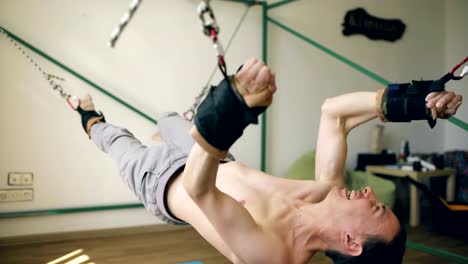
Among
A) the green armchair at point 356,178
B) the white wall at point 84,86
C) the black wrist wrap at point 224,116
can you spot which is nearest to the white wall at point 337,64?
the green armchair at point 356,178

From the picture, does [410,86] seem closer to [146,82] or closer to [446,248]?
[446,248]

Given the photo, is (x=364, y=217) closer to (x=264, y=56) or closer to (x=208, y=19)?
(x=208, y=19)

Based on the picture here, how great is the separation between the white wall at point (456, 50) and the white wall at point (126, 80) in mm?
1290

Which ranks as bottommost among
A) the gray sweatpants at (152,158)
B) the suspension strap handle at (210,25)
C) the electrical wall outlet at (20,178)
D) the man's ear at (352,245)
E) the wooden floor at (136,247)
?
the wooden floor at (136,247)

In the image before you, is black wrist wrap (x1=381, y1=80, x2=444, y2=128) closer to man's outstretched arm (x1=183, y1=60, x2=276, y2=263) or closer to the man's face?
the man's face

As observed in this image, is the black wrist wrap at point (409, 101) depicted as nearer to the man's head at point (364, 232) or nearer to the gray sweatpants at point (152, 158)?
the man's head at point (364, 232)

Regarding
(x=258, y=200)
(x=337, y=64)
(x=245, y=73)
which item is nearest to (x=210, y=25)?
(x=245, y=73)

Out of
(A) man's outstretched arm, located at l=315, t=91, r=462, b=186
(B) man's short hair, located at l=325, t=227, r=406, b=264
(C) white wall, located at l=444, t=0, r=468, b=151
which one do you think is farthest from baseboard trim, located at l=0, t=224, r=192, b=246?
(C) white wall, located at l=444, t=0, r=468, b=151

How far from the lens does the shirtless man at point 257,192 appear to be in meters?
0.89

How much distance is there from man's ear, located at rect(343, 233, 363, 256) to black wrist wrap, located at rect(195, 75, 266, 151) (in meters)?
0.76

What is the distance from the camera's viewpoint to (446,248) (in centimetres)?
313

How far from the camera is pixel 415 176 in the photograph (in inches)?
150

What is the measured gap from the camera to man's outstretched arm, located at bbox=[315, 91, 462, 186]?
1.61m

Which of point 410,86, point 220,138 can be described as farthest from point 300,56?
point 220,138
